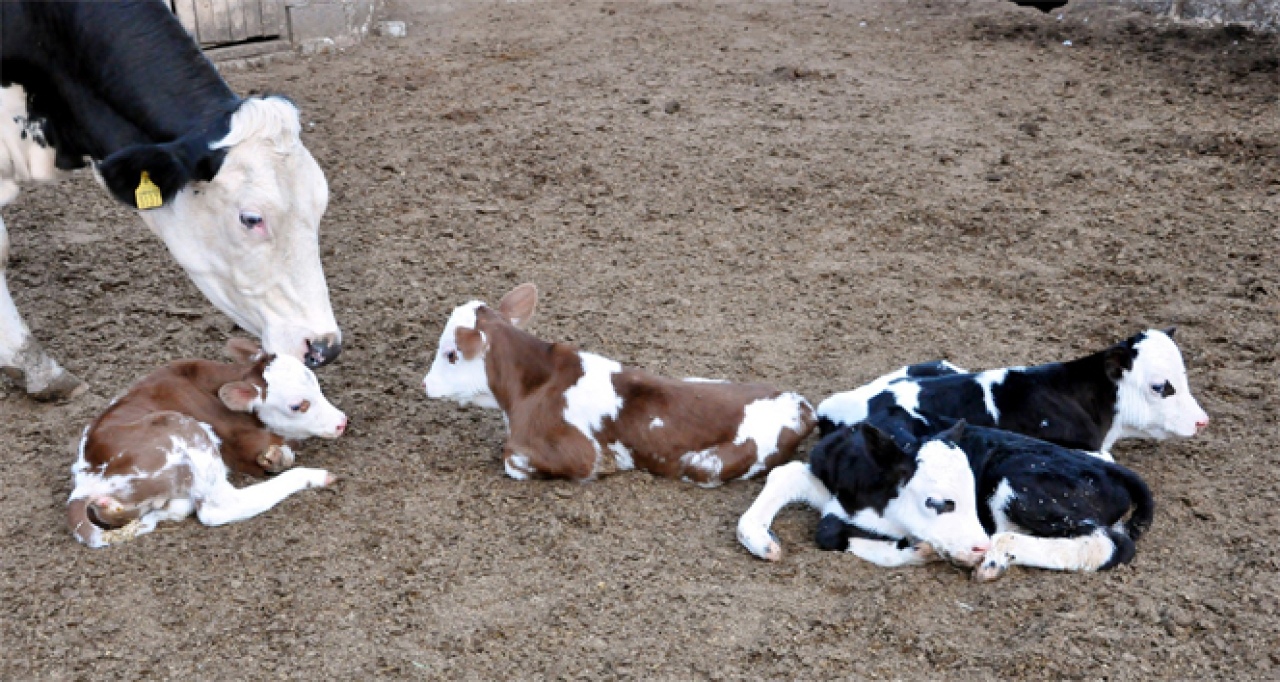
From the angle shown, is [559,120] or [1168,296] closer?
[1168,296]

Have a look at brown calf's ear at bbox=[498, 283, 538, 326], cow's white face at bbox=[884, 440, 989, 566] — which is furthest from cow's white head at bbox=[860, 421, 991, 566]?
brown calf's ear at bbox=[498, 283, 538, 326]

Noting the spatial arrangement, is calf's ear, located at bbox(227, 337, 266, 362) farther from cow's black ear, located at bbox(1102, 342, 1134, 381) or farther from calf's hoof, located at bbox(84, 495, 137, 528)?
cow's black ear, located at bbox(1102, 342, 1134, 381)

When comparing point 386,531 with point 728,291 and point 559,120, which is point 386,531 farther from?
point 559,120

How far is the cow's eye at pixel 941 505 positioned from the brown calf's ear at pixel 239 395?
2.55m

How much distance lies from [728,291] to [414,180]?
7.84 ft

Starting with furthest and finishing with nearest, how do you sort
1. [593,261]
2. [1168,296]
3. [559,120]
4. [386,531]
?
[559,120], [593,261], [1168,296], [386,531]

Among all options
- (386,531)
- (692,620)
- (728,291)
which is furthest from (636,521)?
(728,291)

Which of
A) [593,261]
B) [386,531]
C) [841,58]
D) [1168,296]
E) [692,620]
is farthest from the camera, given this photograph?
[841,58]

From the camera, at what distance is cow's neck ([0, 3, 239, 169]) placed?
205 inches

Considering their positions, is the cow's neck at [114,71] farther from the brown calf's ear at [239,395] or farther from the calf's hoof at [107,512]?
the calf's hoof at [107,512]

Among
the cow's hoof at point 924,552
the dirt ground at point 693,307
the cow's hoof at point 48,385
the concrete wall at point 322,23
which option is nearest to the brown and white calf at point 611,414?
the dirt ground at point 693,307

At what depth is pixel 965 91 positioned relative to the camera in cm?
928

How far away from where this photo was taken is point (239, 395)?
4.85 meters

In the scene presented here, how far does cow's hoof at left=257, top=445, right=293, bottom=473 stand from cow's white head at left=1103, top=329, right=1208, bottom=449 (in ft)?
10.4
